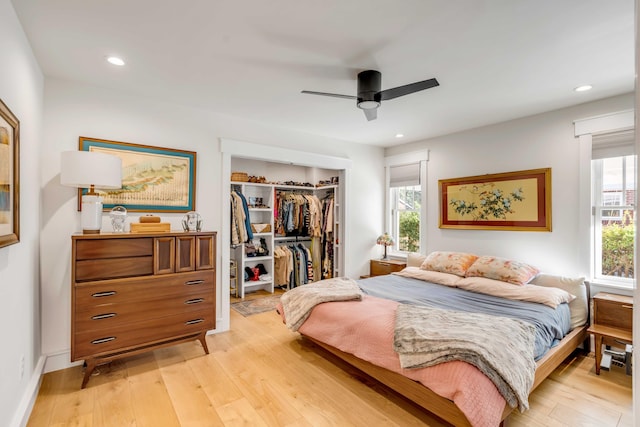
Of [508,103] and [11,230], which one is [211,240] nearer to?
[11,230]

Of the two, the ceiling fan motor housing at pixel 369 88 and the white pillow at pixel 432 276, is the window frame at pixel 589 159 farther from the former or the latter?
the ceiling fan motor housing at pixel 369 88

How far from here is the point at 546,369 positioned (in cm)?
225

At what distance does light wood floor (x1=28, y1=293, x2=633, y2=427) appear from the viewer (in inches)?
79.0

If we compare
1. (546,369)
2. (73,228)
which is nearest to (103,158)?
(73,228)

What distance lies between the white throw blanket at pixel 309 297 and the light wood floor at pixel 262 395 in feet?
1.17

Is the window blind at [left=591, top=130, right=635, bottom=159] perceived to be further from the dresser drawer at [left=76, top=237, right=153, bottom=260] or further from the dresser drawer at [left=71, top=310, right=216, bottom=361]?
the dresser drawer at [left=76, top=237, right=153, bottom=260]

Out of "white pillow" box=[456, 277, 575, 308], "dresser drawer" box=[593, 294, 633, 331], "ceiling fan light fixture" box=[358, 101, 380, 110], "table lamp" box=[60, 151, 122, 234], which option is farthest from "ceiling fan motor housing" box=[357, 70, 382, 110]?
"dresser drawer" box=[593, 294, 633, 331]

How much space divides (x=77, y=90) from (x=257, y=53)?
180 cm

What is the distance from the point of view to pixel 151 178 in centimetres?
309

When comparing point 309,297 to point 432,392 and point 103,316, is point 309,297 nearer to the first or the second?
point 432,392

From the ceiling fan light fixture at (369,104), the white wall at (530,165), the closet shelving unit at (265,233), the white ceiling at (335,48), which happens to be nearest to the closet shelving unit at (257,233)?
the closet shelving unit at (265,233)

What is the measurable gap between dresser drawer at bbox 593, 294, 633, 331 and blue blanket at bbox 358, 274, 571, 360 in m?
0.22

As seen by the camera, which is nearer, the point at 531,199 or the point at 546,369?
A: the point at 546,369

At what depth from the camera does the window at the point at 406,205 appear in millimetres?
4711
